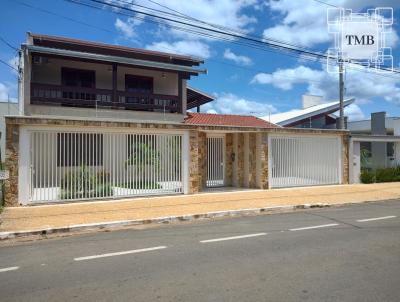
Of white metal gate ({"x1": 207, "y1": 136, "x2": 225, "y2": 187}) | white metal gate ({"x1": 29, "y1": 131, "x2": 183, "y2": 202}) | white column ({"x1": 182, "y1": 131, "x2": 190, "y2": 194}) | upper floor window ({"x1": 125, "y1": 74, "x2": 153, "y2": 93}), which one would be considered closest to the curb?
white column ({"x1": 182, "y1": 131, "x2": 190, "y2": 194})

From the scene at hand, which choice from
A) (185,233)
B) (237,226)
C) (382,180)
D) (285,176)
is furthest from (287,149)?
(185,233)

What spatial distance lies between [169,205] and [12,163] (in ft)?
16.0

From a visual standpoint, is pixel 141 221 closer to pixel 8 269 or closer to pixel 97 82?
pixel 8 269

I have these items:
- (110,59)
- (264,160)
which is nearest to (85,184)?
(110,59)

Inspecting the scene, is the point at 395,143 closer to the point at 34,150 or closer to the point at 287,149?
the point at 287,149

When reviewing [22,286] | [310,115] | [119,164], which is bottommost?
[22,286]

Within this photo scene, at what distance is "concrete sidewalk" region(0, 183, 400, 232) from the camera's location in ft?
29.9

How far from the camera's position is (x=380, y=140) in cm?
1886

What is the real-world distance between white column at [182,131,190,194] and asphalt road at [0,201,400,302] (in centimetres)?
550

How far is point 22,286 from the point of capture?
470cm

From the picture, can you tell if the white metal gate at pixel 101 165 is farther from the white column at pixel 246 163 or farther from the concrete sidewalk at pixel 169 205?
the white column at pixel 246 163

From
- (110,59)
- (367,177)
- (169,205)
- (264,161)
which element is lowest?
(169,205)

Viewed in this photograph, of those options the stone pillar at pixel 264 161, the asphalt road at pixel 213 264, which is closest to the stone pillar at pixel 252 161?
the stone pillar at pixel 264 161

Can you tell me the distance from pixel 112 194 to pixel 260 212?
17.1ft
